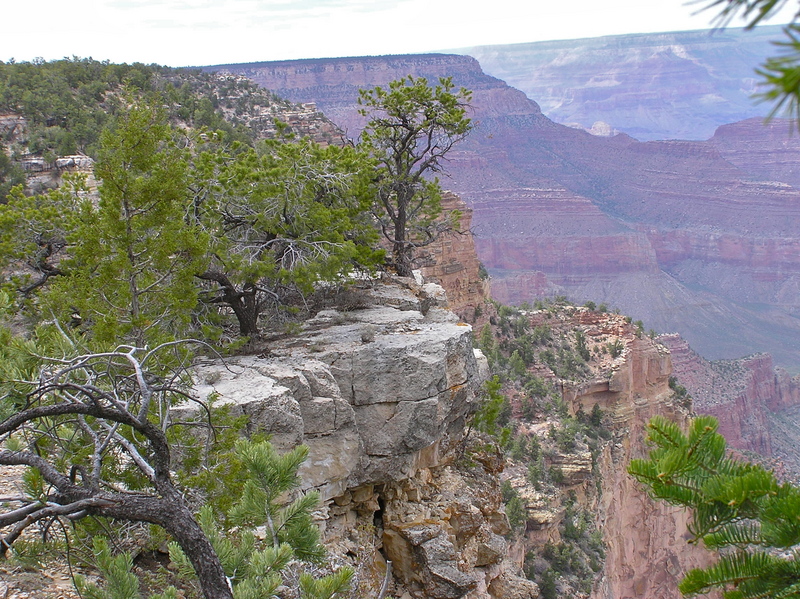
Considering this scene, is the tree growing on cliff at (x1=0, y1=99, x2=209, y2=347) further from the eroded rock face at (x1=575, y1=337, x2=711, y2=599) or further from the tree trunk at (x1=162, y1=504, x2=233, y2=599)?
the eroded rock face at (x1=575, y1=337, x2=711, y2=599)

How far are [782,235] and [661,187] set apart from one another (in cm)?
1974

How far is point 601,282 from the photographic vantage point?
327ft

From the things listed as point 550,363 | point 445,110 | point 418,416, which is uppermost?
point 445,110

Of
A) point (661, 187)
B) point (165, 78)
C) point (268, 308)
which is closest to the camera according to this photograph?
point (268, 308)

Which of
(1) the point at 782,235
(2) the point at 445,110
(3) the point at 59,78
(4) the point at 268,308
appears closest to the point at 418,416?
(4) the point at 268,308

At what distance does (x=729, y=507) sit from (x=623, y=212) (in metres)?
118

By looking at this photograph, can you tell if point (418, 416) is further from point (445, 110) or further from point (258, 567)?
point (445, 110)

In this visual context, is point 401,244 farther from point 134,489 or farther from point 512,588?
point 134,489

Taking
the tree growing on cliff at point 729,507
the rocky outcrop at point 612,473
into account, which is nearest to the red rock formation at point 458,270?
the rocky outcrop at point 612,473

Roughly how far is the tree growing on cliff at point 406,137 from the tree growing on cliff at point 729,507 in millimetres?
11520

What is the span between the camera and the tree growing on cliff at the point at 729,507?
404 cm

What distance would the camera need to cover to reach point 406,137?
1596cm

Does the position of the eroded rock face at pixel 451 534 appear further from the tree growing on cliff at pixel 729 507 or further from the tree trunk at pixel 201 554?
the tree growing on cliff at pixel 729 507

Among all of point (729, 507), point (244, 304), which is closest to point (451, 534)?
point (244, 304)
